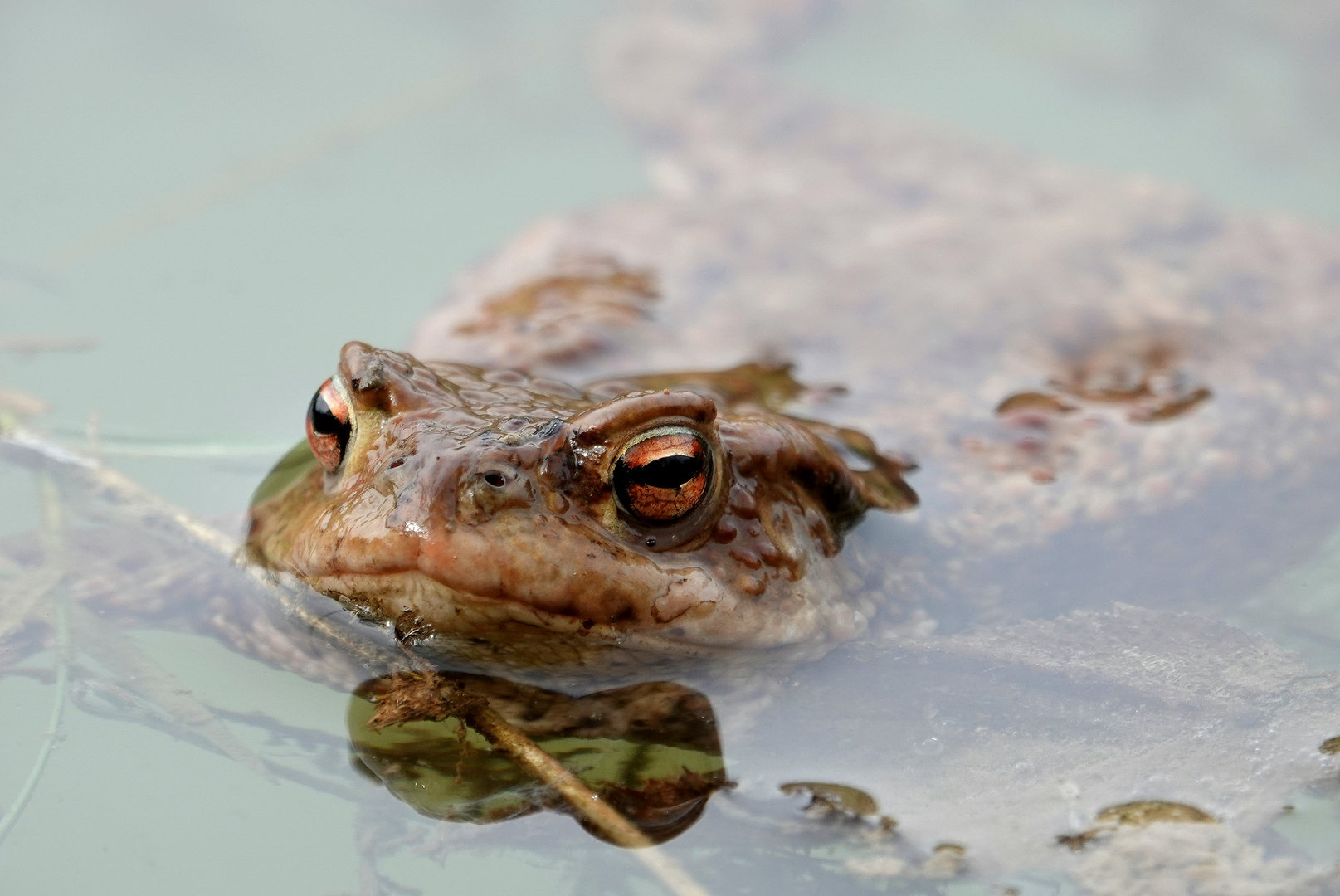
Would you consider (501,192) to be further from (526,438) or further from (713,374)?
(526,438)

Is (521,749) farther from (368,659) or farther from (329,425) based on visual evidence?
(329,425)

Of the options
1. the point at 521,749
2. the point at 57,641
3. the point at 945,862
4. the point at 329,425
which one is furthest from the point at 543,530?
the point at 57,641

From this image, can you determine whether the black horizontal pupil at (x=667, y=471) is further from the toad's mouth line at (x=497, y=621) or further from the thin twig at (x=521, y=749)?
the thin twig at (x=521, y=749)

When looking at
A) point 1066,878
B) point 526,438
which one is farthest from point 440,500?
point 1066,878

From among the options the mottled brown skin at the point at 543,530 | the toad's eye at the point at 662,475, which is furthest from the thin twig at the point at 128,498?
the toad's eye at the point at 662,475

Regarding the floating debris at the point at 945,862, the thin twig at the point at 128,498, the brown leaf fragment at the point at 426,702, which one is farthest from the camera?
the thin twig at the point at 128,498

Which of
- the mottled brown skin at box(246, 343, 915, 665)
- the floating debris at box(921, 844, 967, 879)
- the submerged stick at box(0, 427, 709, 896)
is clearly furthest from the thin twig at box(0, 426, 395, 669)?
the floating debris at box(921, 844, 967, 879)

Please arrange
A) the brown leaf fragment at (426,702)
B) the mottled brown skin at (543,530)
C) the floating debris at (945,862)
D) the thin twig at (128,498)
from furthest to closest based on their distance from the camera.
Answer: the thin twig at (128,498)
the brown leaf fragment at (426,702)
the floating debris at (945,862)
the mottled brown skin at (543,530)

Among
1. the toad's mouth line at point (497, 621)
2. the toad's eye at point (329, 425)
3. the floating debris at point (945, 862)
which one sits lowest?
the floating debris at point (945, 862)
